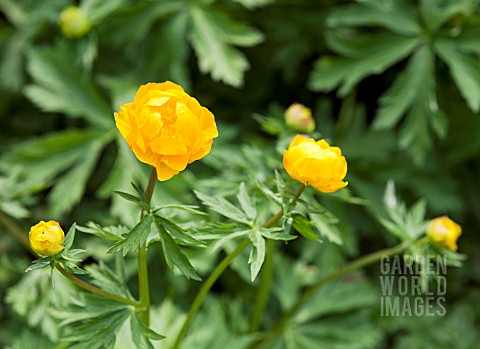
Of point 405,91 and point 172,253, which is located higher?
point 172,253

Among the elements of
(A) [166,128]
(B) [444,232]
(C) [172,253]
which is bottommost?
(B) [444,232]

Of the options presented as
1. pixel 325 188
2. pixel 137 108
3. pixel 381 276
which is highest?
pixel 137 108

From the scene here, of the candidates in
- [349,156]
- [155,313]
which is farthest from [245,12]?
[155,313]

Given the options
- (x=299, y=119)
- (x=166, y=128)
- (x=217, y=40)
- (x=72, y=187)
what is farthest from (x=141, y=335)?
(x=217, y=40)

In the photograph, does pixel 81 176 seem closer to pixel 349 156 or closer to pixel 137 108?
pixel 349 156

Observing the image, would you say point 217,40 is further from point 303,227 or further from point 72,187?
point 303,227

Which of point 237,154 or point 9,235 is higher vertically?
point 237,154

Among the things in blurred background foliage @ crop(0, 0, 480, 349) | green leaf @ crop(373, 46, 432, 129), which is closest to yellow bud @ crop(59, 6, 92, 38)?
blurred background foliage @ crop(0, 0, 480, 349)
